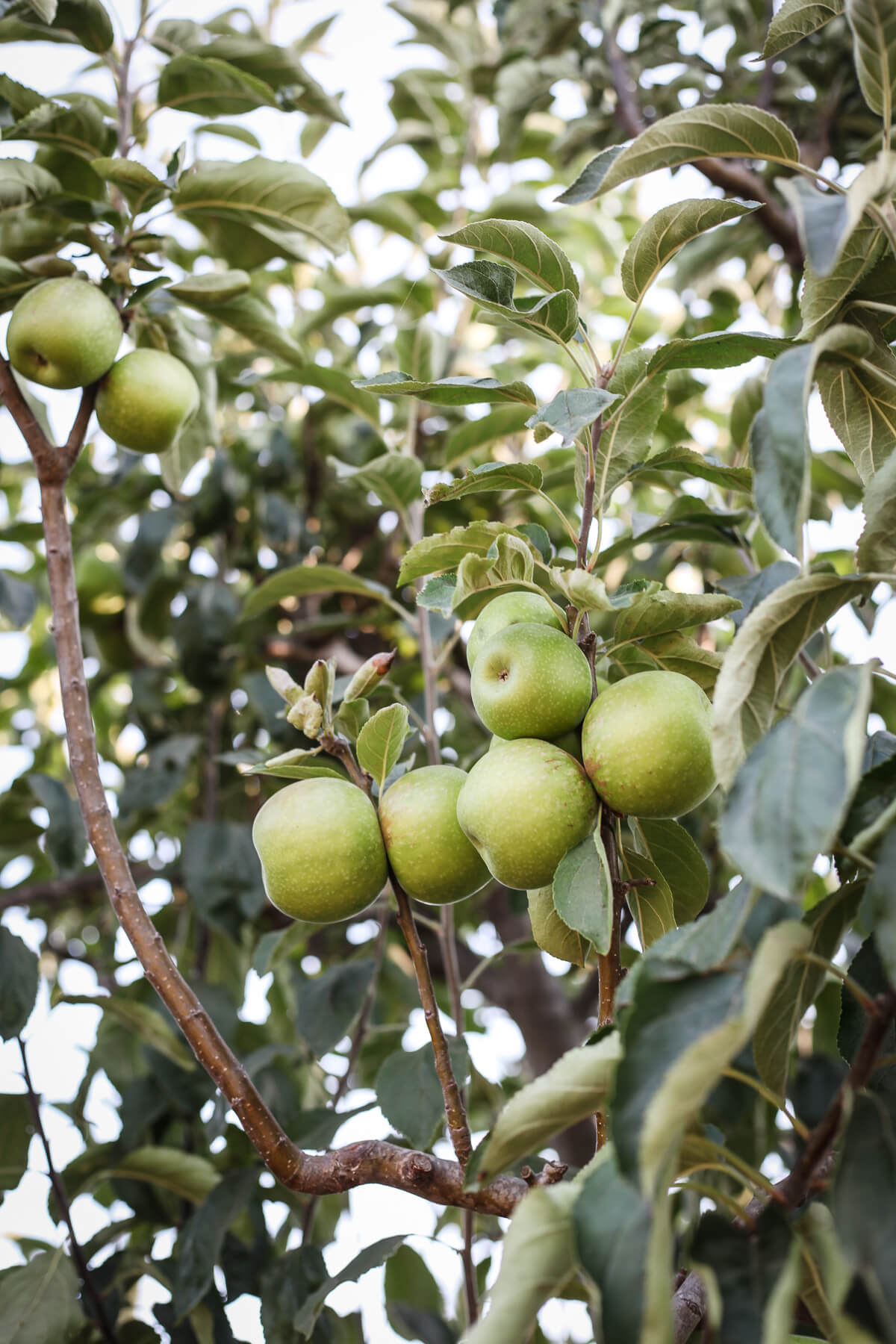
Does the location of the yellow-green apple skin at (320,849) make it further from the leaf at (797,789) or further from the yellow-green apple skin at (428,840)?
the leaf at (797,789)

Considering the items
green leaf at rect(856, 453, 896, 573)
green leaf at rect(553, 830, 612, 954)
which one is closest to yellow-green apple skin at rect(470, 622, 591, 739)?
green leaf at rect(553, 830, 612, 954)

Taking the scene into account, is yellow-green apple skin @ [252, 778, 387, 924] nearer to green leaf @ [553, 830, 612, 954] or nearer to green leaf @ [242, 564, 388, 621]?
green leaf @ [553, 830, 612, 954]

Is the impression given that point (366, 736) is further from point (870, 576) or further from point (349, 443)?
point (349, 443)

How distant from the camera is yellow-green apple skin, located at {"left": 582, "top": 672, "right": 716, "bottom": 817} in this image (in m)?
0.78

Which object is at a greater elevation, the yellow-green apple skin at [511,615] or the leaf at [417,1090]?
the yellow-green apple skin at [511,615]

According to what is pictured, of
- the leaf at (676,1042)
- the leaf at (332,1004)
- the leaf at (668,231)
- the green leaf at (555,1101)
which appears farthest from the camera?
the leaf at (332,1004)

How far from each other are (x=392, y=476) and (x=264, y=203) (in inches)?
15.8

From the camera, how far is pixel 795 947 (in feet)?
1.87

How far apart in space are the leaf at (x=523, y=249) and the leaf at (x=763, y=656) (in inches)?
14.6

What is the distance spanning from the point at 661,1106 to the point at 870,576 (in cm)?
36

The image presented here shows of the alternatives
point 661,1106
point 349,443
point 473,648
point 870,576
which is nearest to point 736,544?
point 473,648

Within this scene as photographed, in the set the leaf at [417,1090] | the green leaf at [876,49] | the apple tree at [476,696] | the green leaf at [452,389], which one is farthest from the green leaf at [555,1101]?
the green leaf at [876,49]

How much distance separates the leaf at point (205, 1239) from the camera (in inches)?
50.8

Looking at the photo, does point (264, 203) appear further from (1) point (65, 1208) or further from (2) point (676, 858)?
(1) point (65, 1208)
